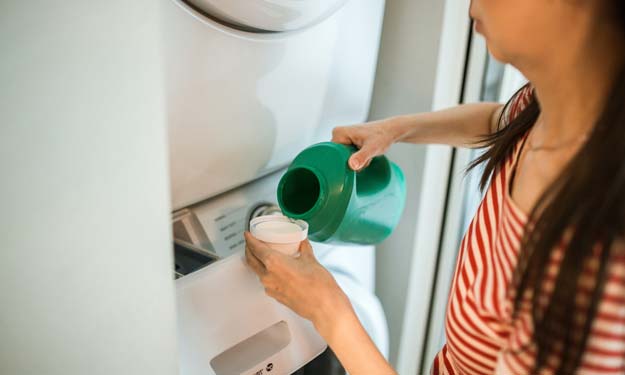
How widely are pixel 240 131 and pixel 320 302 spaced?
212 millimetres

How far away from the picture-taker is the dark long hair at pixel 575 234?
385 mm

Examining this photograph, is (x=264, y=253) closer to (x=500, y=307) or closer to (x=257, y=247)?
(x=257, y=247)

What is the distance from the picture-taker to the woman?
39 centimetres

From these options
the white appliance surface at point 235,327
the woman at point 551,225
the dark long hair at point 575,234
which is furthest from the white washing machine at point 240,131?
the dark long hair at point 575,234

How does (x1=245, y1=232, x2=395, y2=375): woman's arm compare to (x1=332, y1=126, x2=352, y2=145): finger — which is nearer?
(x1=245, y1=232, x2=395, y2=375): woman's arm

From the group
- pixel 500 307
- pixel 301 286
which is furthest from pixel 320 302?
pixel 500 307

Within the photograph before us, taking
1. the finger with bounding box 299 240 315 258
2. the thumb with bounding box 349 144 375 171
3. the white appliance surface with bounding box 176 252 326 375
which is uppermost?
the thumb with bounding box 349 144 375 171

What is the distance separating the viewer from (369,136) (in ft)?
2.16

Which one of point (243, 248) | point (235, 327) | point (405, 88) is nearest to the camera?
point (235, 327)

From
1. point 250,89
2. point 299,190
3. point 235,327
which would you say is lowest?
point 235,327

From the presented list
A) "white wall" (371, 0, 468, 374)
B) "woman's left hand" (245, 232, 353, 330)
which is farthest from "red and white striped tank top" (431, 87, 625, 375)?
"white wall" (371, 0, 468, 374)

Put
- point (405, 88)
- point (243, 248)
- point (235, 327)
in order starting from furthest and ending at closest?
point (405, 88), point (243, 248), point (235, 327)

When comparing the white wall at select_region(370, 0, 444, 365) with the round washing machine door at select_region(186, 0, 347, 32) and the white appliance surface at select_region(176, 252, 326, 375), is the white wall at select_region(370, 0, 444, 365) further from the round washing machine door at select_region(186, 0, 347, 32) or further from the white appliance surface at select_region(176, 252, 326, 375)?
the white appliance surface at select_region(176, 252, 326, 375)

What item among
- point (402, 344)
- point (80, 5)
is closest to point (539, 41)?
point (80, 5)
